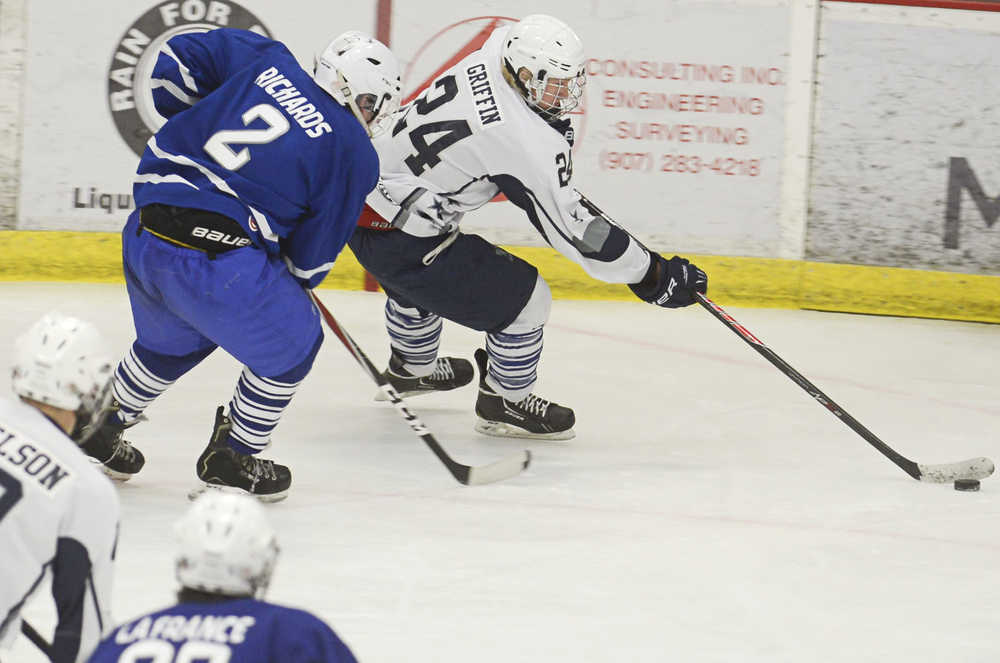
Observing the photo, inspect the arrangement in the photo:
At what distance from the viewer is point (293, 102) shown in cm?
318

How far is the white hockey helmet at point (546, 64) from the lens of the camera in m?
3.65

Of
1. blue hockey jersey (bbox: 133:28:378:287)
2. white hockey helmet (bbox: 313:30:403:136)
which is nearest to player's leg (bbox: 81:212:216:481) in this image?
blue hockey jersey (bbox: 133:28:378:287)

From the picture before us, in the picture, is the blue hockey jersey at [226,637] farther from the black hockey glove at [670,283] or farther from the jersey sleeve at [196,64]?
the black hockey glove at [670,283]

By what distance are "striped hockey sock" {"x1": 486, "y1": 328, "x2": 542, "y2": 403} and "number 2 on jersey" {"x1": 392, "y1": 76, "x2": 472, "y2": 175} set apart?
0.50m

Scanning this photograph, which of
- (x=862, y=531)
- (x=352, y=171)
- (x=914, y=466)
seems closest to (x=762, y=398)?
(x=914, y=466)

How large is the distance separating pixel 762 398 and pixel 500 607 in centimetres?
201

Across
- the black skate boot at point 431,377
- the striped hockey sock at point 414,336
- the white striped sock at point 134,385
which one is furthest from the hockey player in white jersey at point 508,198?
the white striped sock at point 134,385

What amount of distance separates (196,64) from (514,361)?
47.9 inches

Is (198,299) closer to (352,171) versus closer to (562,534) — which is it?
(352,171)

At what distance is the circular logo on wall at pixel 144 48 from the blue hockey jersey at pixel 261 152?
7.61ft

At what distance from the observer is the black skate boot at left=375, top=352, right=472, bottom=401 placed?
4402mm

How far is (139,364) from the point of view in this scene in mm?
3402

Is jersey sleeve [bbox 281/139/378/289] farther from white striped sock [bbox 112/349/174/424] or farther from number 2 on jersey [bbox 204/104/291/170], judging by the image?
white striped sock [bbox 112/349/174/424]

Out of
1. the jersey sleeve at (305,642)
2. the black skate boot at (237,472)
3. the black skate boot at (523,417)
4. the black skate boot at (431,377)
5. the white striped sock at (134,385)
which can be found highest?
the jersey sleeve at (305,642)
